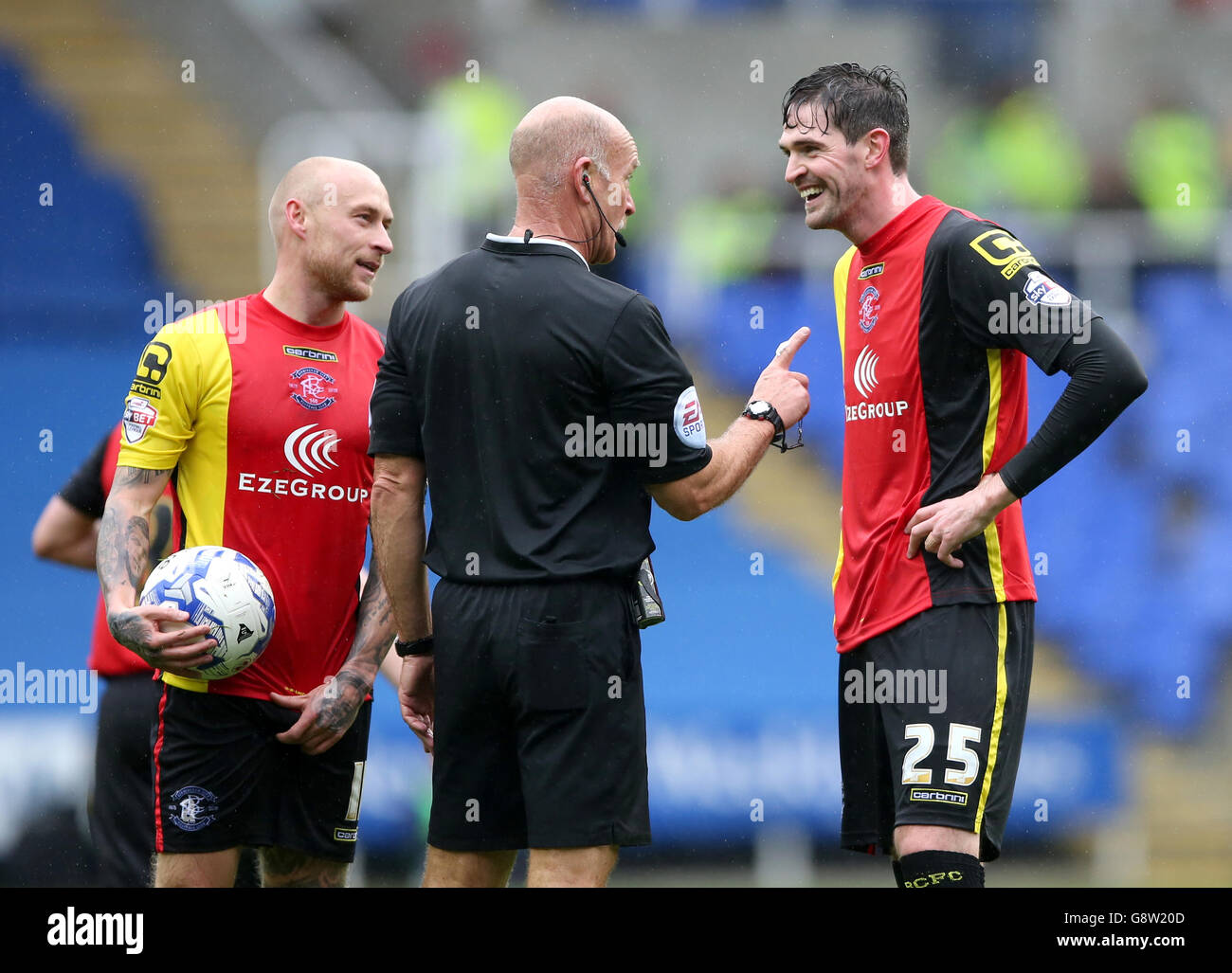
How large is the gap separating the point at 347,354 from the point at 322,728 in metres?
1.11

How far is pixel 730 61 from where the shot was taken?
36.9ft

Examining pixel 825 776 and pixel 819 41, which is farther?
pixel 819 41

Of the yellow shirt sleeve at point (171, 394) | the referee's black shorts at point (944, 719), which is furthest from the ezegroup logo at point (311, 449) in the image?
the referee's black shorts at point (944, 719)

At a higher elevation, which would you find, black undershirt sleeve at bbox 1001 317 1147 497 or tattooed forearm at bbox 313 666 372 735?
black undershirt sleeve at bbox 1001 317 1147 497

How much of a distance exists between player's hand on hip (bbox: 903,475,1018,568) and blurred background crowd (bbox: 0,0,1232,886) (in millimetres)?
5273

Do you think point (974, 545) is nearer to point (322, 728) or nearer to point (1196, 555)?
point (322, 728)

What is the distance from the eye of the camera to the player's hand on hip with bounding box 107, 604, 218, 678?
396 centimetres

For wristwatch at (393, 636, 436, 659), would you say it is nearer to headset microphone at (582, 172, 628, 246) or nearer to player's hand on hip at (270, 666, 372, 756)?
player's hand on hip at (270, 666, 372, 756)

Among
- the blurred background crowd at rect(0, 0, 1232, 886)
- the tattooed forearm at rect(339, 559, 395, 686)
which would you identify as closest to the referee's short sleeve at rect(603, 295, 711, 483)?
the tattooed forearm at rect(339, 559, 395, 686)

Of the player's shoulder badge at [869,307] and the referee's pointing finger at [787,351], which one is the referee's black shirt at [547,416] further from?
the player's shoulder badge at [869,307]

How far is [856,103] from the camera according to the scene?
422 cm

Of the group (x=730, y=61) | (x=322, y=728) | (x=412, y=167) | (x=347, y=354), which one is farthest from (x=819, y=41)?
(x=322, y=728)

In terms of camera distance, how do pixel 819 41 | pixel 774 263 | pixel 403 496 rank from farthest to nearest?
pixel 819 41 < pixel 774 263 < pixel 403 496

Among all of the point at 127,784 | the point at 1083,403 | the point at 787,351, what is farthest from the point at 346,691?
the point at 1083,403
